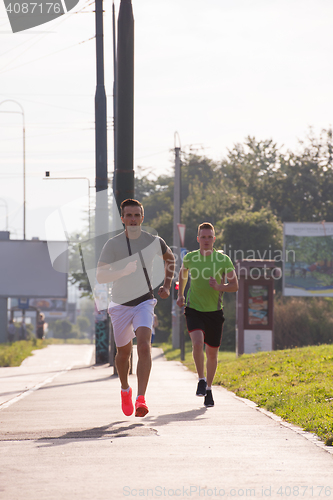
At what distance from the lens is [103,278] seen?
649 centimetres

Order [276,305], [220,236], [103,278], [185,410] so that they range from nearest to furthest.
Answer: [103,278]
[185,410]
[276,305]
[220,236]

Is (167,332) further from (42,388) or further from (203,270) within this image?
(203,270)

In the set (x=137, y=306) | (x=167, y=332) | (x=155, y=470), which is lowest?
(x=167, y=332)

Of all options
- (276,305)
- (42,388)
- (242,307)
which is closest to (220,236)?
(276,305)

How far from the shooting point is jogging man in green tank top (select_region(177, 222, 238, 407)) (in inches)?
313

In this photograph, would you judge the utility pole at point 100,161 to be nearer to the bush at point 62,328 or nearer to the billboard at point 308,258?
the billboard at point 308,258

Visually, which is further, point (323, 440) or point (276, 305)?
point (276, 305)

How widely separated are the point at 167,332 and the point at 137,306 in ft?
124

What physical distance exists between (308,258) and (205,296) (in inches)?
1079

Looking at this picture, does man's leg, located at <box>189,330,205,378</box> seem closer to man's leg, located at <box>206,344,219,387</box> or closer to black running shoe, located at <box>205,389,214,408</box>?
man's leg, located at <box>206,344,219,387</box>

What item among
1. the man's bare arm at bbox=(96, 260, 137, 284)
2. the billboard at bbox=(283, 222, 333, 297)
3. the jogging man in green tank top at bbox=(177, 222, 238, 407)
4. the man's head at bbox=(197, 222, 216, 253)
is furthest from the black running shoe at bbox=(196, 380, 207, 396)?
the billboard at bbox=(283, 222, 333, 297)

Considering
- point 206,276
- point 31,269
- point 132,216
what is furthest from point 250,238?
point 132,216

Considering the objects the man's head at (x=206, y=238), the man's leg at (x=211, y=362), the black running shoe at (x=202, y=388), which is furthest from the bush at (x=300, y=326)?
the man's head at (x=206, y=238)

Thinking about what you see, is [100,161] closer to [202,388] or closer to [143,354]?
[202,388]
